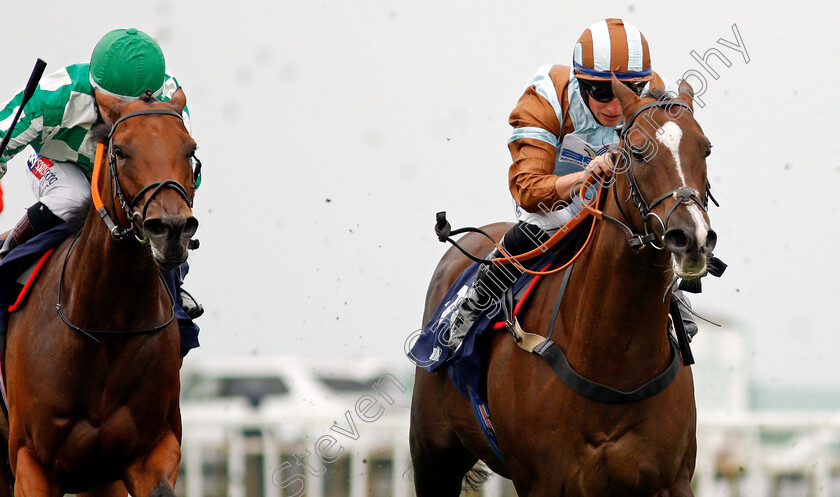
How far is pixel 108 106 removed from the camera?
4.62 metres

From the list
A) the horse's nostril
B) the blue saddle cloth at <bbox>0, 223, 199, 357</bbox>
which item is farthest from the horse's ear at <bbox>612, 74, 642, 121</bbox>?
the blue saddle cloth at <bbox>0, 223, 199, 357</bbox>

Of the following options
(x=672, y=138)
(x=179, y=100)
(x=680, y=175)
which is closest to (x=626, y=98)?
(x=672, y=138)

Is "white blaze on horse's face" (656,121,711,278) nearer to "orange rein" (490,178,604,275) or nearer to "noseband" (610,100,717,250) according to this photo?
"noseband" (610,100,717,250)

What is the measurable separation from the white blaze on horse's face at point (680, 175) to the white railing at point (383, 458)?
17.5ft

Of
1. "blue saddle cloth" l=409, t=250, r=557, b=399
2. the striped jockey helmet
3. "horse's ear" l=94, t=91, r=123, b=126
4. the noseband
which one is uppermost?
the striped jockey helmet

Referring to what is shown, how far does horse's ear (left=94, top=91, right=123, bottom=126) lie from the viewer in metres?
4.57

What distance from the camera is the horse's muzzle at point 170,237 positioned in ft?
Answer: 13.2

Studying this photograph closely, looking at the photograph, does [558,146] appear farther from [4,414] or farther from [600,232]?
[4,414]

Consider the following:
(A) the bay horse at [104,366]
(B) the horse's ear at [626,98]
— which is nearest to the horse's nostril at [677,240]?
(B) the horse's ear at [626,98]

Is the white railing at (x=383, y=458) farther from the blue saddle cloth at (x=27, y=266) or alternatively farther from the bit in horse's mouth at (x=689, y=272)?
the bit in horse's mouth at (x=689, y=272)

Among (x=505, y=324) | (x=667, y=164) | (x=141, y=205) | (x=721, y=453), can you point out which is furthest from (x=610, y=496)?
(x=721, y=453)

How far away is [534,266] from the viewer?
15.9ft

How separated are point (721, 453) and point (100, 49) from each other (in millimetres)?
6147

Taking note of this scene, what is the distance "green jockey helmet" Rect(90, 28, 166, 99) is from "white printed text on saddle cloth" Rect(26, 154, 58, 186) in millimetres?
546
